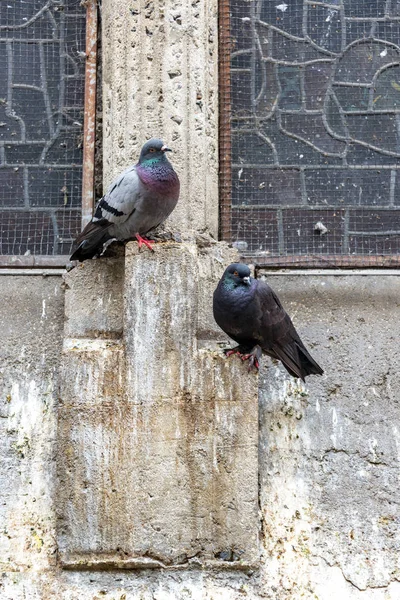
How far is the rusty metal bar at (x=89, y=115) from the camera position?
4.97m

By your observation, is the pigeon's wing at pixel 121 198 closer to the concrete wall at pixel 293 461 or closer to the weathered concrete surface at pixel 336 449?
the concrete wall at pixel 293 461

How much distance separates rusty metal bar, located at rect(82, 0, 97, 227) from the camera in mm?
4969

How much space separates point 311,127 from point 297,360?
1.21 m

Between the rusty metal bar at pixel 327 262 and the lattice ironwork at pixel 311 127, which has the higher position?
the lattice ironwork at pixel 311 127

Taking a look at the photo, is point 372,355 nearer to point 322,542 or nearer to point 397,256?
point 397,256

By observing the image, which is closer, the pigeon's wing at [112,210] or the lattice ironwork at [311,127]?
the pigeon's wing at [112,210]

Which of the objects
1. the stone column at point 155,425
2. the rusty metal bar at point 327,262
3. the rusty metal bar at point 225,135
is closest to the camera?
the stone column at point 155,425

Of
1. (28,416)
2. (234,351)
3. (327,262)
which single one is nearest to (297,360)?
(234,351)

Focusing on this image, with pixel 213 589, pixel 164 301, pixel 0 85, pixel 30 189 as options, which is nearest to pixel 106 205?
pixel 164 301

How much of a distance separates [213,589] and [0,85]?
233 centimetres

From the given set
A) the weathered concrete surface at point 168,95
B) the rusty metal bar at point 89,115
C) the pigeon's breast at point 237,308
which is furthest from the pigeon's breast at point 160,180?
the rusty metal bar at point 89,115

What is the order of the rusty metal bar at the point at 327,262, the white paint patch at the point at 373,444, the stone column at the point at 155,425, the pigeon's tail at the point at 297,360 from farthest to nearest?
the rusty metal bar at the point at 327,262 < the white paint patch at the point at 373,444 < the pigeon's tail at the point at 297,360 < the stone column at the point at 155,425

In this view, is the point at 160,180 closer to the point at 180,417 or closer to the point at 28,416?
the point at 180,417

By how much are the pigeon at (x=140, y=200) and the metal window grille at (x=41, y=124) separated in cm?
53
